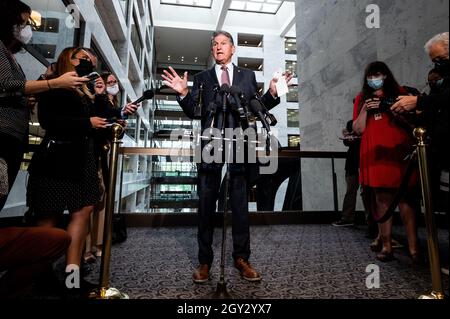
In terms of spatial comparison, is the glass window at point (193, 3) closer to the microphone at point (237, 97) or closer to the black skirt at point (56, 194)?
the microphone at point (237, 97)

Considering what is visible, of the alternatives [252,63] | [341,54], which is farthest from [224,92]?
[252,63]

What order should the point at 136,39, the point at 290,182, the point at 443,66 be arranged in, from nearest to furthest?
the point at 443,66 → the point at 290,182 → the point at 136,39

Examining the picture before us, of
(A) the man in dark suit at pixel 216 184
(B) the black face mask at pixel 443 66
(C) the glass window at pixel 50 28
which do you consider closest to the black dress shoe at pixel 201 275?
Answer: (A) the man in dark suit at pixel 216 184

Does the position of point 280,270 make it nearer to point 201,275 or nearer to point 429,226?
point 201,275

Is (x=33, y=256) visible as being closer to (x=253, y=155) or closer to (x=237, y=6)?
(x=253, y=155)

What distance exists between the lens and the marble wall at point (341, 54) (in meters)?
3.92

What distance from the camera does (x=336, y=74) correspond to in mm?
5875

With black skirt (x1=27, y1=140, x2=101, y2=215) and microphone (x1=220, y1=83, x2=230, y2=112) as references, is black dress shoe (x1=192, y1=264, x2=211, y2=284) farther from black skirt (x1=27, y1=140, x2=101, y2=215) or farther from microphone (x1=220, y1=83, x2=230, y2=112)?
microphone (x1=220, y1=83, x2=230, y2=112)

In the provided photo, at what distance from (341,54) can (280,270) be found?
17.4 feet

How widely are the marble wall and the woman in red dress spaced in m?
1.89

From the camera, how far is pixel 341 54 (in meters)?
5.72

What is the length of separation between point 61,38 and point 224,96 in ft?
16.7

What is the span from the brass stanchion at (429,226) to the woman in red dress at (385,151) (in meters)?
0.78
